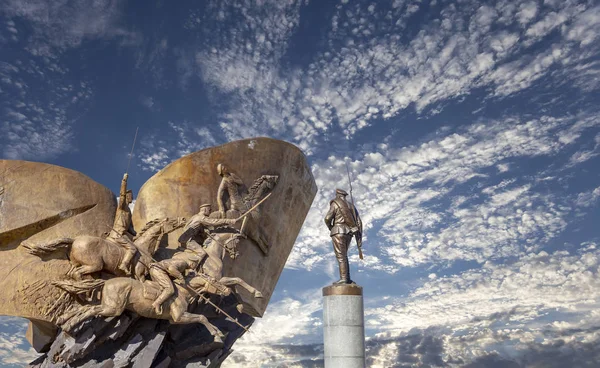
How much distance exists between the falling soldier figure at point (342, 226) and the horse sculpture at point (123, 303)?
3.52 m

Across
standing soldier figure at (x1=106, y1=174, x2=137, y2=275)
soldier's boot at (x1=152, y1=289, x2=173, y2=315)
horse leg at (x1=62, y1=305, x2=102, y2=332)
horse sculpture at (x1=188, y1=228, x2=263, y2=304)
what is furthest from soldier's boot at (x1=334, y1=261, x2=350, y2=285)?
horse leg at (x1=62, y1=305, x2=102, y2=332)

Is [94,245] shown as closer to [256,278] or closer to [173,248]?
[173,248]

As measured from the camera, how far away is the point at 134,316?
31.0 ft

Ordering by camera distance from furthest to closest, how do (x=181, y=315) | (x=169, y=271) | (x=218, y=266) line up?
(x=218, y=266) → (x=169, y=271) → (x=181, y=315)

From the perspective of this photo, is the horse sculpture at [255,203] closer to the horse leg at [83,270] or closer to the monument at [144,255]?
the monument at [144,255]

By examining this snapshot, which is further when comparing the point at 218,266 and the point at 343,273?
the point at 343,273

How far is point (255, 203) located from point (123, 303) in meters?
4.10

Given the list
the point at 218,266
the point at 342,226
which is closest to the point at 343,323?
the point at 342,226

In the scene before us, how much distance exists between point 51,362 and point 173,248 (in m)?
3.00

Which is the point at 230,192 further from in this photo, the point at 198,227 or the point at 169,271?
the point at 169,271

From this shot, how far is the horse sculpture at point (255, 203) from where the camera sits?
39.0 ft

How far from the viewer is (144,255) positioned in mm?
9812

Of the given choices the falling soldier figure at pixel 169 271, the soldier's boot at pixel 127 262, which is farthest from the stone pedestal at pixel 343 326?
the soldier's boot at pixel 127 262

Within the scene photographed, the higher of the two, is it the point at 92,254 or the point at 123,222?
the point at 123,222
